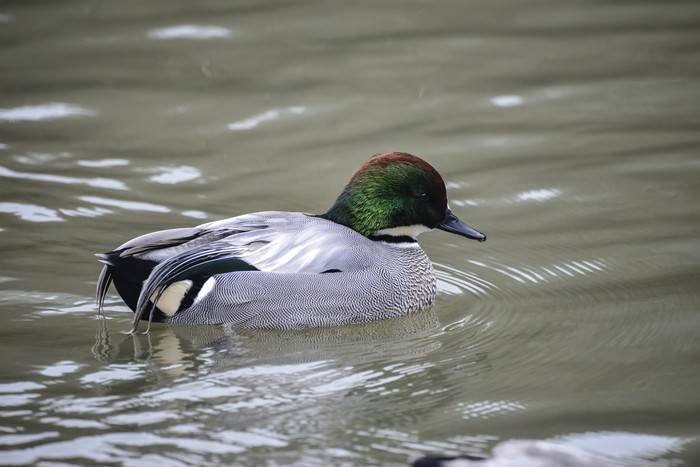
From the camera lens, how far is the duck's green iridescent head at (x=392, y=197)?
244 inches

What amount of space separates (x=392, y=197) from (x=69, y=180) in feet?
9.64

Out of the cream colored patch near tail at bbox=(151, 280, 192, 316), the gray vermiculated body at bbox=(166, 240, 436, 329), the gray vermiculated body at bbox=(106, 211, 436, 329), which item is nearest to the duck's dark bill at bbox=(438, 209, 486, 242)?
the gray vermiculated body at bbox=(106, 211, 436, 329)

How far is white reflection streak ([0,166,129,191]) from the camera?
777cm

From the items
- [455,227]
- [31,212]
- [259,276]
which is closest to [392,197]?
[455,227]

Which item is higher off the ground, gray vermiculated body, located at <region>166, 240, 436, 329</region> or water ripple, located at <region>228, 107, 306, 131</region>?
water ripple, located at <region>228, 107, 306, 131</region>

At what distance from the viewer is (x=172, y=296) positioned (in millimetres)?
5730

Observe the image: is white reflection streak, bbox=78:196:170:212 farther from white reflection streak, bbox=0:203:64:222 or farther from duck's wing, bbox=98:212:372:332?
duck's wing, bbox=98:212:372:332

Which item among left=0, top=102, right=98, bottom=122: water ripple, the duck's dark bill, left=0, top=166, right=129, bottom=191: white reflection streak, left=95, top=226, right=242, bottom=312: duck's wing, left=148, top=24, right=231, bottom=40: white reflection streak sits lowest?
the duck's dark bill

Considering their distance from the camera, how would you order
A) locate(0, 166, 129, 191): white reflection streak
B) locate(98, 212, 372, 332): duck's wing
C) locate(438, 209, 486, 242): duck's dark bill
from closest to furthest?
locate(98, 212, 372, 332): duck's wing, locate(438, 209, 486, 242): duck's dark bill, locate(0, 166, 129, 191): white reflection streak

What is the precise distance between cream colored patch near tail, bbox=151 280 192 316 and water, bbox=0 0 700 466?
0.13 meters

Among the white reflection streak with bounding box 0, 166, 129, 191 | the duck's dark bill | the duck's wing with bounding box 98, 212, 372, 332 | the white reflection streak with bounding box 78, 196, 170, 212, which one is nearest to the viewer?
the duck's wing with bounding box 98, 212, 372, 332

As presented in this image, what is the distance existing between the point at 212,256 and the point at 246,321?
0.42 metres

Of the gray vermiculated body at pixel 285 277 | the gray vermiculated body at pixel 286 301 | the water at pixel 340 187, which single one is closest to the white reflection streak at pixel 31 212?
the water at pixel 340 187

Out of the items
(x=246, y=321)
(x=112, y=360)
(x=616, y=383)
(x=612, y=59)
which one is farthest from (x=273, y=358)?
(x=612, y=59)
